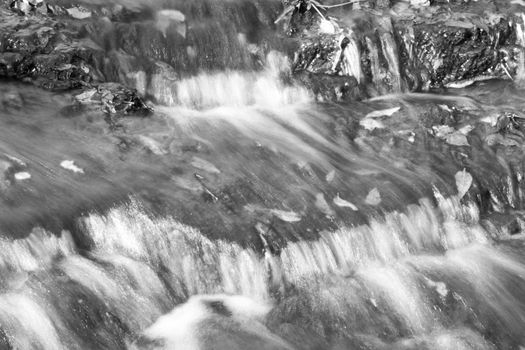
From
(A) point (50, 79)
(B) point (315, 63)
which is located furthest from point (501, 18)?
(A) point (50, 79)

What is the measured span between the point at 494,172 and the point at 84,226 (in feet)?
14.0

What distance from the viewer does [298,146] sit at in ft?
25.8

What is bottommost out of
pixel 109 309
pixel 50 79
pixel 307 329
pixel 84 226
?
pixel 307 329

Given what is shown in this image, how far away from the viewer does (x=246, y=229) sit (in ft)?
20.9

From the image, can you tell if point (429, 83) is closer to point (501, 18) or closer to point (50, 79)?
point (501, 18)

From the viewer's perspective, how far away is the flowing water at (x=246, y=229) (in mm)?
5547

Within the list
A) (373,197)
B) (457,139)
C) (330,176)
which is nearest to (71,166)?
(330,176)

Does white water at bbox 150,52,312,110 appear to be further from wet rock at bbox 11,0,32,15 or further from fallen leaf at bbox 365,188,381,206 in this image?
fallen leaf at bbox 365,188,381,206

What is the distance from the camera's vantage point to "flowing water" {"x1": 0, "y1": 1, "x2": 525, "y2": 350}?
5547 millimetres

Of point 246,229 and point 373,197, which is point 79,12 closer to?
point 246,229

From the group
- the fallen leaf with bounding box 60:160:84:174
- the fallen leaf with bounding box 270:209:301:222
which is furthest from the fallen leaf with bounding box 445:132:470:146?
the fallen leaf with bounding box 60:160:84:174

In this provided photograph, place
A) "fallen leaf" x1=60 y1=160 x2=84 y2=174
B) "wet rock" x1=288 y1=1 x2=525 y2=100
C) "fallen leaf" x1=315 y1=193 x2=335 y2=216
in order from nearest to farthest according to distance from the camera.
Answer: "fallen leaf" x1=60 y1=160 x2=84 y2=174 → "fallen leaf" x1=315 y1=193 x2=335 y2=216 → "wet rock" x1=288 y1=1 x2=525 y2=100

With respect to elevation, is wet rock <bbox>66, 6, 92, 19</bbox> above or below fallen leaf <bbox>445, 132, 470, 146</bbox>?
above

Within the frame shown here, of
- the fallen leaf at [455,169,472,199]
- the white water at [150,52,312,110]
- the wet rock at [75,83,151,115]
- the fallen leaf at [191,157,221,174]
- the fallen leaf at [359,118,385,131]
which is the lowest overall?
the fallen leaf at [455,169,472,199]
